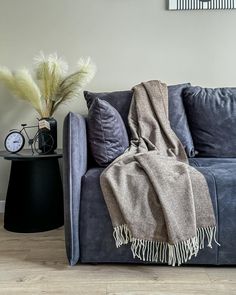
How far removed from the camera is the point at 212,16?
7.70 feet

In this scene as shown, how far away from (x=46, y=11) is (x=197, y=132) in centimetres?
147

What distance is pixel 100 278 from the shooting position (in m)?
1.38

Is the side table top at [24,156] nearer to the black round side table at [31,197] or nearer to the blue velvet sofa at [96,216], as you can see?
the black round side table at [31,197]

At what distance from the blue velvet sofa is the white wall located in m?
1.05

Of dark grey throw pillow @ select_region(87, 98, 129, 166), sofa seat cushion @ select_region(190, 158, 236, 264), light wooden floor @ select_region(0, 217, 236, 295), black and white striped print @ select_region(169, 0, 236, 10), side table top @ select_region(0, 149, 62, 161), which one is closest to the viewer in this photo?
light wooden floor @ select_region(0, 217, 236, 295)

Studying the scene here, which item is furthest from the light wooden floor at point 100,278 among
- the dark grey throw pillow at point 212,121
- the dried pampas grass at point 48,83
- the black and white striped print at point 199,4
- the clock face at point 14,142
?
the black and white striped print at point 199,4

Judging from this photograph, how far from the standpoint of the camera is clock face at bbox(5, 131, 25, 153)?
2.02 meters

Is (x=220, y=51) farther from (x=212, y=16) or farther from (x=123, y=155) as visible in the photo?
(x=123, y=155)

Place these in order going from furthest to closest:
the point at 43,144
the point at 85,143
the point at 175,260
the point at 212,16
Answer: the point at 212,16
the point at 43,144
the point at 85,143
the point at 175,260

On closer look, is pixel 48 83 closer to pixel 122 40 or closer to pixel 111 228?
pixel 122 40

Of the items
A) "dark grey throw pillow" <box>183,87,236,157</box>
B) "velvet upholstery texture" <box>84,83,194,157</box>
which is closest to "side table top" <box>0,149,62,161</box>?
"velvet upholstery texture" <box>84,83,194,157</box>

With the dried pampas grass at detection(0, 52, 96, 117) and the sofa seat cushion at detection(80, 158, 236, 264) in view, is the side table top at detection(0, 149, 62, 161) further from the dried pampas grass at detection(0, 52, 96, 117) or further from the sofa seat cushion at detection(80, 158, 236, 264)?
the sofa seat cushion at detection(80, 158, 236, 264)

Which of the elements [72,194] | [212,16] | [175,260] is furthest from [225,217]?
[212,16]

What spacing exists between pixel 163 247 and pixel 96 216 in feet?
1.13
